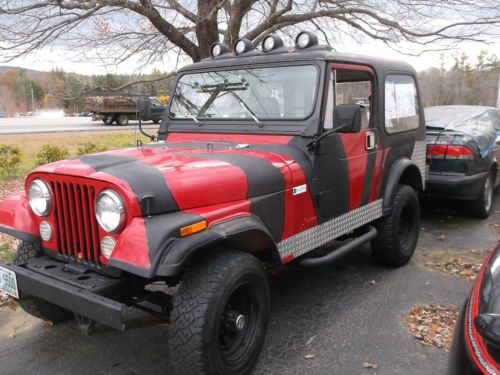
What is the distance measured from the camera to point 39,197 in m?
Result: 2.70

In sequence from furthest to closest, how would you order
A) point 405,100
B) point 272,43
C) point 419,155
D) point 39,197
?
point 419,155, point 405,100, point 272,43, point 39,197

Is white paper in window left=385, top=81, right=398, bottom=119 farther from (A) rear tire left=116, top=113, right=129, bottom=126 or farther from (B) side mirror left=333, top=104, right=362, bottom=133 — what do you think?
(A) rear tire left=116, top=113, right=129, bottom=126

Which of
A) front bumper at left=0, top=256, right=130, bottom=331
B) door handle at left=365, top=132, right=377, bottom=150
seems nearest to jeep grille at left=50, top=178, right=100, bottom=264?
front bumper at left=0, top=256, right=130, bottom=331

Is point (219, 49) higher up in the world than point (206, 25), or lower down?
lower down

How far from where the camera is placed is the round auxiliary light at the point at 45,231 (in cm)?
273

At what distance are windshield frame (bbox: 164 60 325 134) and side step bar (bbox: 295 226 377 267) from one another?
39.1 inches

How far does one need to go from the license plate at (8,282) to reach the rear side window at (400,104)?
3333 mm

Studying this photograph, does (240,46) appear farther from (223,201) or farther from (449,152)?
(449,152)

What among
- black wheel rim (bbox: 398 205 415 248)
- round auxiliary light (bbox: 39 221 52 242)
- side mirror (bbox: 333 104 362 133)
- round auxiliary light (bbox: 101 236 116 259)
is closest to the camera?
round auxiliary light (bbox: 101 236 116 259)

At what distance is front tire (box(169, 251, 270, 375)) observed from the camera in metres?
2.27

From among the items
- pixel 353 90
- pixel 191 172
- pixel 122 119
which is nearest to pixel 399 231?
pixel 353 90

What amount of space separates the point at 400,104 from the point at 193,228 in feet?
10.0

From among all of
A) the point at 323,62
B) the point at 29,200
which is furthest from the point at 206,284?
the point at 323,62

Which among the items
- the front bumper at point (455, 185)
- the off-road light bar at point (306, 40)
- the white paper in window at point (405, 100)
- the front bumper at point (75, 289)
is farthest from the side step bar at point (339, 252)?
the front bumper at point (455, 185)
